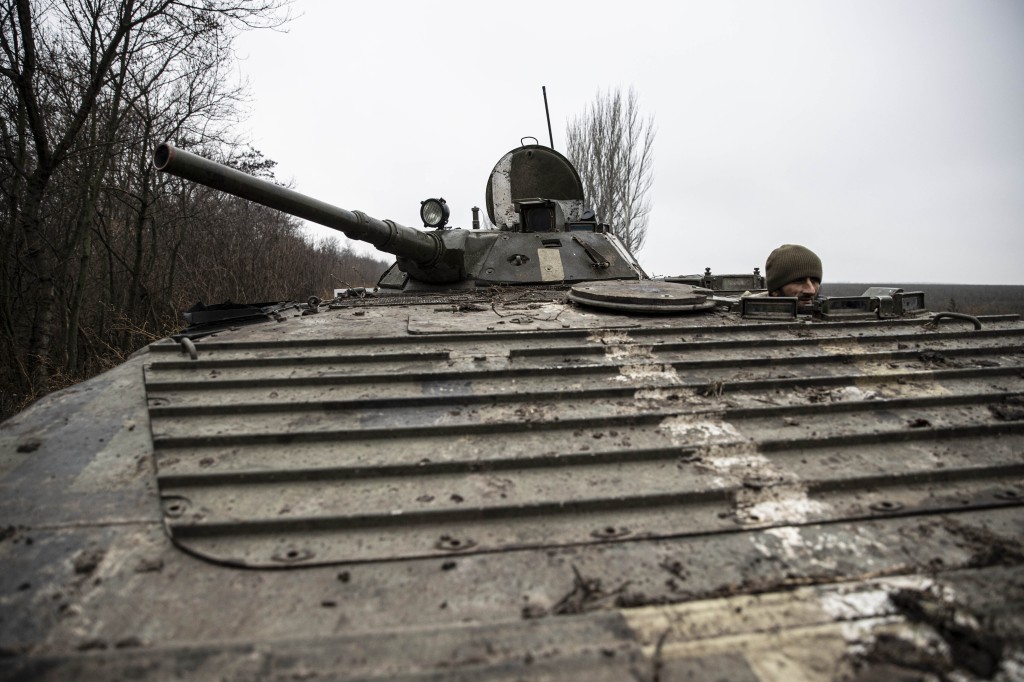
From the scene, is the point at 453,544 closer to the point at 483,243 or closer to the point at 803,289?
the point at 803,289

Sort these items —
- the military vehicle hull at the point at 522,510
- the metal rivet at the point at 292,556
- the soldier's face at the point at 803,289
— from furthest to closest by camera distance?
the soldier's face at the point at 803,289 → the metal rivet at the point at 292,556 → the military vehicle hull at the point at 522,510

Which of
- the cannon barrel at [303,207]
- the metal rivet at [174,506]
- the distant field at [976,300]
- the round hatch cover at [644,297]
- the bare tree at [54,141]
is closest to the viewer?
the metal rivet at [174,506]

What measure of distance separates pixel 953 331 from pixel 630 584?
8.16ft

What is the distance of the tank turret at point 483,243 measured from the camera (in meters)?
3.83

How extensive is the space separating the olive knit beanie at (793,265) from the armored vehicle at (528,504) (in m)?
0.25

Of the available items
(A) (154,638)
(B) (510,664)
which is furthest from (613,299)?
(A) (154,638)

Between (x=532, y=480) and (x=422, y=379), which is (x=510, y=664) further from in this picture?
(x=422, y=379)

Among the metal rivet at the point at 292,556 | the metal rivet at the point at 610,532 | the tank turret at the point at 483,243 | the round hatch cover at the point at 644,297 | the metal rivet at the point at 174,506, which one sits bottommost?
the metal rivet at the point at 292,556

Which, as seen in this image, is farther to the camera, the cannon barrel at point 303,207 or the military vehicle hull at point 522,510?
the cannon barrel at point 303,207

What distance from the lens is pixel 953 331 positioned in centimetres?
298

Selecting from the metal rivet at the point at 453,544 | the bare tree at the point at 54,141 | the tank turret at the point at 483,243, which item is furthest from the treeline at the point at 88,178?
the metal rivet at the point at 453,544

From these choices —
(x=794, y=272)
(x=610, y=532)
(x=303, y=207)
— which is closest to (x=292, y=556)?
(x=610, y=532)

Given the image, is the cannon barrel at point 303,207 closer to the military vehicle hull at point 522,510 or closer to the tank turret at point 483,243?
the tank turret at point 483,243

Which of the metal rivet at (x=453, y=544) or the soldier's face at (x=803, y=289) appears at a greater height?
the soldier's face at (x=803, y=289)
